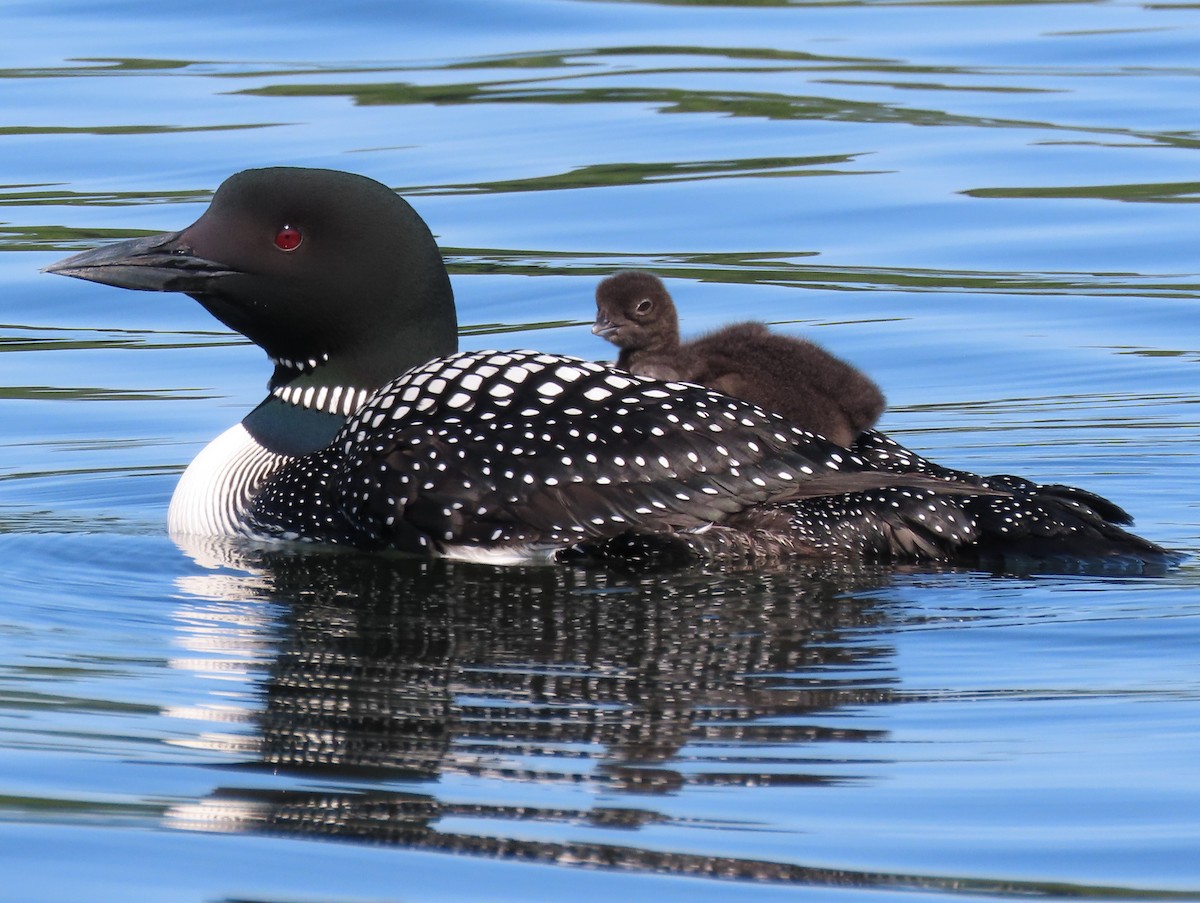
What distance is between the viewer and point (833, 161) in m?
10.5

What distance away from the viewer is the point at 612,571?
512 cm

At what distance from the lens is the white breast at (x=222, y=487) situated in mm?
5590

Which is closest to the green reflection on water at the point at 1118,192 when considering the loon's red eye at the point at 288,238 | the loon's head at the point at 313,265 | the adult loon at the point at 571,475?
the adult loon at the point at 571,475

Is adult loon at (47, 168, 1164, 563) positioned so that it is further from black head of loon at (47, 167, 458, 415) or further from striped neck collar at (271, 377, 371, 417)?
striped neck collar at (271, 377, 371, 417)

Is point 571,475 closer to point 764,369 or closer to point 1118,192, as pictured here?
point 764,369

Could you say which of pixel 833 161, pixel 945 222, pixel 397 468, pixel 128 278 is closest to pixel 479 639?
pixel 397 468

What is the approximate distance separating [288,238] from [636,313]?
0.91 m

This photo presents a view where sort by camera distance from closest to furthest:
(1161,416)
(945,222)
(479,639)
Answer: (479,639) < (1161,416) < (945,222)

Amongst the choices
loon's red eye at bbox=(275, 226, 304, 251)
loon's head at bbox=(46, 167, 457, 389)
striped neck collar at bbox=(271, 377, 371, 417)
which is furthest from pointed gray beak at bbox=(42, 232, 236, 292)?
striped neck collar at bbox=(271, 377, 371, 417)

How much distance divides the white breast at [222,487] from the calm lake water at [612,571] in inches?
4.1

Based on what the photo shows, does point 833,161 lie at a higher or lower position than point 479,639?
higher

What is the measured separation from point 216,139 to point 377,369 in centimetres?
546

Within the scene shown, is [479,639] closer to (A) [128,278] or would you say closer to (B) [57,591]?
(B) [57,591]

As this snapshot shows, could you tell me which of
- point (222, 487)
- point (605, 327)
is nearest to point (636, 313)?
point (605, 327)
